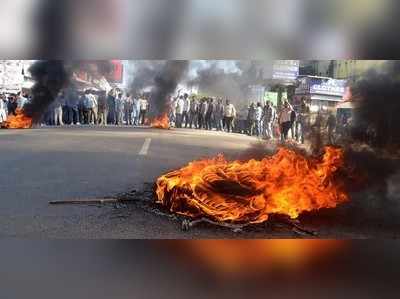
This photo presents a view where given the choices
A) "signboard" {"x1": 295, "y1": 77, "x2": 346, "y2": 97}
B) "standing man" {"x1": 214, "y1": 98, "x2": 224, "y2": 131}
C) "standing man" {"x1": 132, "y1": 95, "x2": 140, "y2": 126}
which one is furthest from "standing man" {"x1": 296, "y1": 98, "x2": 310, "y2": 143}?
"standing man" {"x1": 132, "y1": 95, "x2": 140, "y2": 126}

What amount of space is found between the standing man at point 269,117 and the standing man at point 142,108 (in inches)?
44.8

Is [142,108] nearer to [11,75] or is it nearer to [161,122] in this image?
[161,122]

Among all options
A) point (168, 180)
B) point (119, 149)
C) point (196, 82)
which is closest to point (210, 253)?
point (168, 180)

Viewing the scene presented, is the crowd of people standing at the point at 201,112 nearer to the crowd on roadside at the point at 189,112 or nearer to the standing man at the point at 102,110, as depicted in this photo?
the crowd on roadside at the point at 189,112

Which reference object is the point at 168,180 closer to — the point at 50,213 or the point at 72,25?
the point at 50,213

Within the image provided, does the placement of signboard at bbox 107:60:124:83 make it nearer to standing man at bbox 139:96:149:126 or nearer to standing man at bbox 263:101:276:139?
standing man at bbox 139:96:149:126

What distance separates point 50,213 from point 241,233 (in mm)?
1798

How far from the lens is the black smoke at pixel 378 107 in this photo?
15.5 ft

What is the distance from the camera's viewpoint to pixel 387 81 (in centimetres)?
472

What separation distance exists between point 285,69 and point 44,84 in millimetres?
2294

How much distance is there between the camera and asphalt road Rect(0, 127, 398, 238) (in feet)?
15.3

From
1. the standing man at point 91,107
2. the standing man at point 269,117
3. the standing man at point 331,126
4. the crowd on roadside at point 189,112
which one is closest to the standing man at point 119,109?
the crowd on roadside at point 189,112

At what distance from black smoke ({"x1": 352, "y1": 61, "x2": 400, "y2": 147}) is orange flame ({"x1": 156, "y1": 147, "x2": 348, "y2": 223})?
0.36 m

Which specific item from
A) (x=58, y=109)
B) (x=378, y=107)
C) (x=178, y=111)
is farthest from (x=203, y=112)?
(x=378, y=107)
